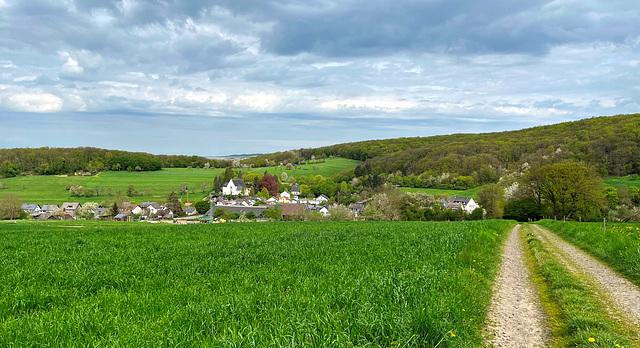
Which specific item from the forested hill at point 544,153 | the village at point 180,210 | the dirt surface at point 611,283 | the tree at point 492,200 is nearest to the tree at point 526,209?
the tree at point 492,200

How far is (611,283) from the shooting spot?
8.76 m

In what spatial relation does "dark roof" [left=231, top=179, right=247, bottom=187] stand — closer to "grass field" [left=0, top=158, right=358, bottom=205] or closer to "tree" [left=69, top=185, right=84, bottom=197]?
"grass field" [left=0, top=158, right=358, bottom=205]

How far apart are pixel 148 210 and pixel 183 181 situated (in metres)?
41.7

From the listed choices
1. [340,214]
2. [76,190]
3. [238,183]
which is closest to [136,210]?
[76,190]

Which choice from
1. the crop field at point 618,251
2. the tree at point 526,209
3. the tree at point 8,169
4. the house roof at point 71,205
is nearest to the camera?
the crop field at point 618,251

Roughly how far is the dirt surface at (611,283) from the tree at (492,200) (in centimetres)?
6211

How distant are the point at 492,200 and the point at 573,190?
2070 centimetres

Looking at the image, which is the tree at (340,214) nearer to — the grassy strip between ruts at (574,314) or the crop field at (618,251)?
the crop field at (618,251)

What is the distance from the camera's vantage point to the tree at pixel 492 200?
70.2m

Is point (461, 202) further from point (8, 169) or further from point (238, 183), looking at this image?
point (8, 169)

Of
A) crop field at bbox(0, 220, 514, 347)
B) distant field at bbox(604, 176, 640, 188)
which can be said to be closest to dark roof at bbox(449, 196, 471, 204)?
distant field at bbox(604, 176, 640, 188)

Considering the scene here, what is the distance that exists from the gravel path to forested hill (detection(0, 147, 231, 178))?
17797cm

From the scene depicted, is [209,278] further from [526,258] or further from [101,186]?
[101,186]

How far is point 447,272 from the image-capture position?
7785 millimetres
